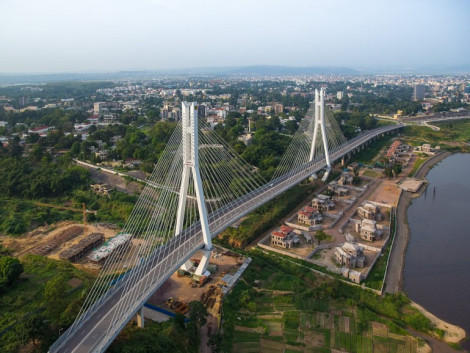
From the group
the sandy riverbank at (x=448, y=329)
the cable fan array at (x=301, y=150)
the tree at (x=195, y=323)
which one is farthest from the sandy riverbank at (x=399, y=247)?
the tree at (x=195, y=323)

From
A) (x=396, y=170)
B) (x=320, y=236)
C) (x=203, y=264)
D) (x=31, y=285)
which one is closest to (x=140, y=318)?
(x=203, y=264)

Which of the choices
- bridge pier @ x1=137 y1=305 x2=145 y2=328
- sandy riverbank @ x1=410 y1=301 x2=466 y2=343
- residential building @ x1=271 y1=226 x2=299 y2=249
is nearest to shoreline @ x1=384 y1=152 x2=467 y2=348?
sandy riverbank @ x1=410 y1=301 x2=466 y2=343

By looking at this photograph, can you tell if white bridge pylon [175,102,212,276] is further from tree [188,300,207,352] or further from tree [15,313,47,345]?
tree [15,313,47,345]

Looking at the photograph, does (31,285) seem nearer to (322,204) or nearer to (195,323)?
(195,323)

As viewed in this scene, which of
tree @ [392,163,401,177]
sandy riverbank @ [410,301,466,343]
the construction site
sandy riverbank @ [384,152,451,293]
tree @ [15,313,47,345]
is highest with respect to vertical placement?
tree @ [15,313,47,345]

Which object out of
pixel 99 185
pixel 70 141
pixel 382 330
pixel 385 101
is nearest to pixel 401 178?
pixel 382 330
